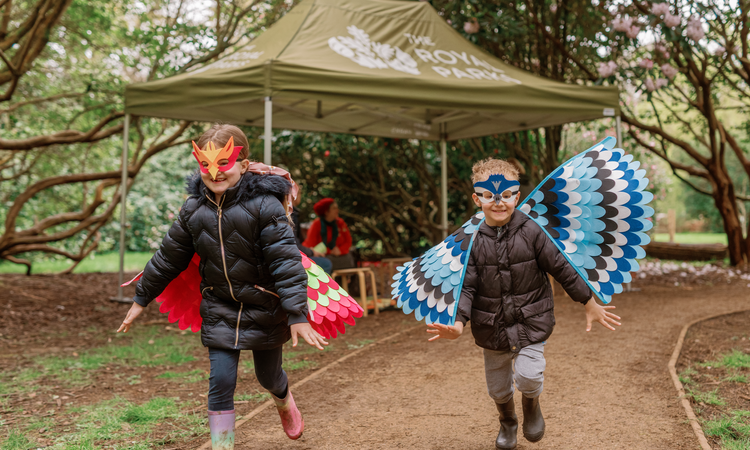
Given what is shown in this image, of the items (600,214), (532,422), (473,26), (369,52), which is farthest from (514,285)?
(473,26)

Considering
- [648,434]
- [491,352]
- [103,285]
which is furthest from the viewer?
[103,285]

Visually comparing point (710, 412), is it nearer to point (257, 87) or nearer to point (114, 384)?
point (114, 384)

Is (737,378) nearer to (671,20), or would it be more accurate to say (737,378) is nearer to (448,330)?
(448,330)

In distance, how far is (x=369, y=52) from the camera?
6879mm

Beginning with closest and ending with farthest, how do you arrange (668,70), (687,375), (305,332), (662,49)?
(305,332) → (687,375) → (668,70) → (662,49)

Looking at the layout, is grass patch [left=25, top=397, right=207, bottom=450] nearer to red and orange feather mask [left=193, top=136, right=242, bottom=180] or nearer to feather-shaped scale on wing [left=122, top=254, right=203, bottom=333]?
feather-shaped scale on wing [left=122, top=254, right=203, bottom=333]

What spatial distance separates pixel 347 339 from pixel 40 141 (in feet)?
18.1

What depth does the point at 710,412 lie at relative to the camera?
12.0ft

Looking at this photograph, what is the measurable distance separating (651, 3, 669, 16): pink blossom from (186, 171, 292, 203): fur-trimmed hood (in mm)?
6487

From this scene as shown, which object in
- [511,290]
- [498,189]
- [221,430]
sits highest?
[498,189]

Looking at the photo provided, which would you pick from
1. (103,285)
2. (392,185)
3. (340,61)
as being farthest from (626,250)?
(103,285)

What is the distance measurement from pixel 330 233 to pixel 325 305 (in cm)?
494

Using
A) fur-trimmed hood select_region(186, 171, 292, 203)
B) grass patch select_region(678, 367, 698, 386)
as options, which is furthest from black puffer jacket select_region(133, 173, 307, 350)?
grass patch select_region(678, 367, 698, 386)

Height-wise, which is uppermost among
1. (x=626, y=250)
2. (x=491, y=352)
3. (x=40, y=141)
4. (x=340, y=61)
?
(x=340, y=61)
